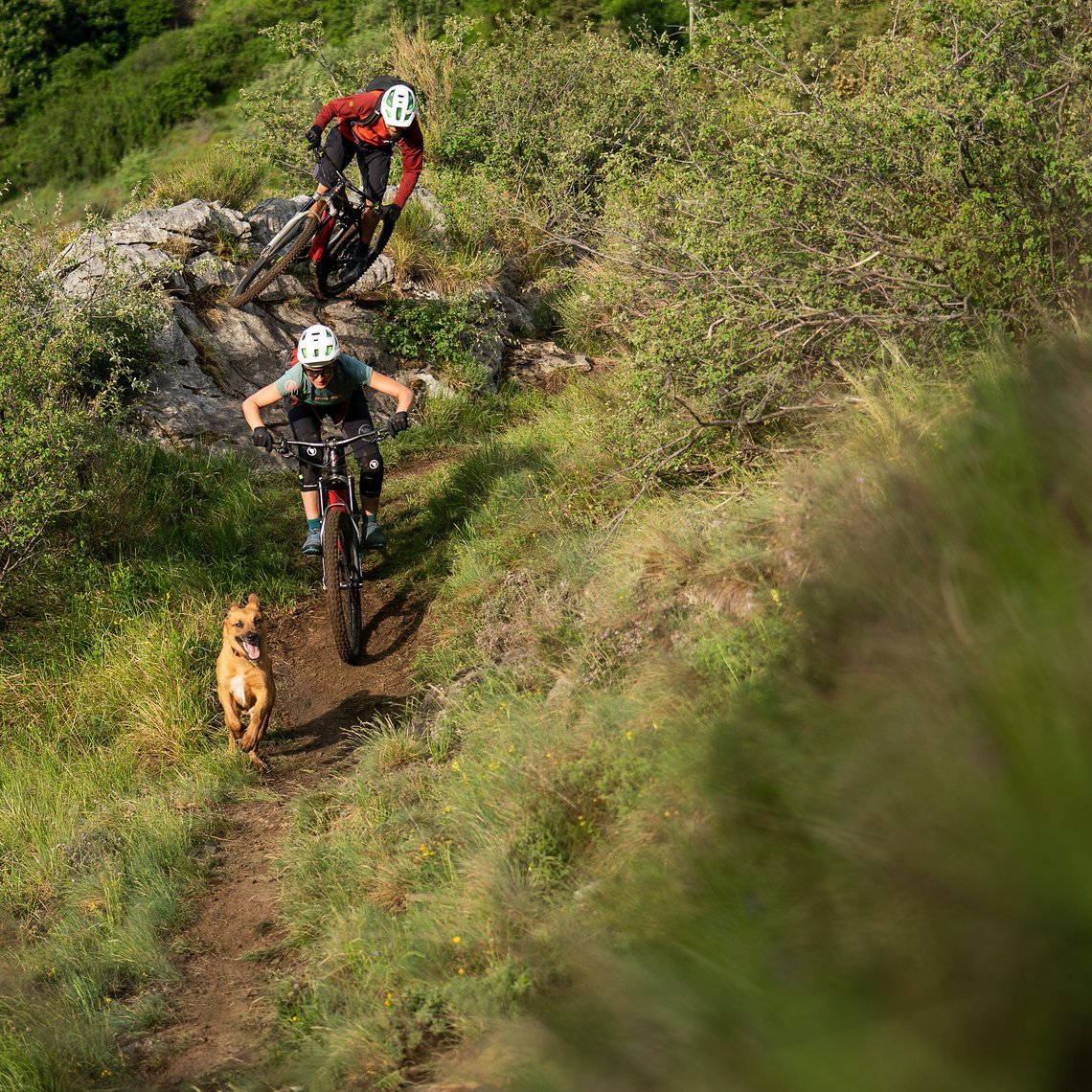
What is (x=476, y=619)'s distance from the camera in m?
7.60

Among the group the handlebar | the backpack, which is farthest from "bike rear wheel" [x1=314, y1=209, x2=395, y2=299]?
the handlebar

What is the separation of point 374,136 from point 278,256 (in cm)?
159

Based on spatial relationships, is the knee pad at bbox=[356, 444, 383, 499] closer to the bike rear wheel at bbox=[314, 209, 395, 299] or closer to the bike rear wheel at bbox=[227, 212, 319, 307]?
the bike rear wheel at bbox=[314, 209, 395, 299]

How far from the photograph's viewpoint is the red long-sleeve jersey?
9.29m

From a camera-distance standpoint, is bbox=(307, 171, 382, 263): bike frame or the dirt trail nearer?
the dirt trail

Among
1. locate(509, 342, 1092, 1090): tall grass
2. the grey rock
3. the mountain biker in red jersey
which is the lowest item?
the grey rock

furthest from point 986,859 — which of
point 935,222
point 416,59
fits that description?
point 416,59

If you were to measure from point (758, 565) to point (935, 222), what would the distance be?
2622 mm

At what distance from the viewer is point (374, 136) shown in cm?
956

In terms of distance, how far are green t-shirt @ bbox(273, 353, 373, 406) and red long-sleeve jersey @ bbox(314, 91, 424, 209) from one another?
2026mm

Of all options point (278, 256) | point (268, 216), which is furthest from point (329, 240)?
point (268, 216)

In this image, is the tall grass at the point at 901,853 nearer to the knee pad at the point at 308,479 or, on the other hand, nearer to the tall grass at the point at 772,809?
the tall grass at the point at 772,809

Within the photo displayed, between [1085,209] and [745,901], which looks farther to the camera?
[1085,209]

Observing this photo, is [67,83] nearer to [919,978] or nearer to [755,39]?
[755,39]
